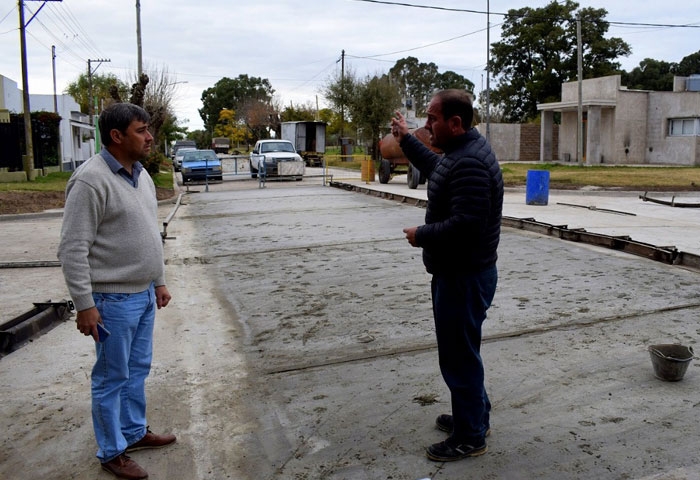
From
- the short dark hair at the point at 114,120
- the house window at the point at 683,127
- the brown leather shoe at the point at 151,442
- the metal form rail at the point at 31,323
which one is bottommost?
the brown leather shoe at the point at 151,442

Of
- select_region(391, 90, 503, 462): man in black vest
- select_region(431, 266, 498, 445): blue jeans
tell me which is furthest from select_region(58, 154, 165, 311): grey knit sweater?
select_region(431, 266, 498, 445): blue jeans

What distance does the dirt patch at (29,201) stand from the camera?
54.6ft

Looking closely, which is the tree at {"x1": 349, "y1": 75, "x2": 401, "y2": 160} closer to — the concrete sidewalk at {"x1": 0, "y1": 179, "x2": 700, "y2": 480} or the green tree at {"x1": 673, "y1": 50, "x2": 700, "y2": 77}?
the concrete sidewalk at {"x1": 0, "y1": 179, "x2": 700, "y2": 480}

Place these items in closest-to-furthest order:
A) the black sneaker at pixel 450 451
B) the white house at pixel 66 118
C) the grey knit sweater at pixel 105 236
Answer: the grey knit sweater at pixel 105 236, the black sneaker at pixel 450 451, the white house at pixel 66 118

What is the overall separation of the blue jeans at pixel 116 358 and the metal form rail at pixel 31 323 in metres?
2.44

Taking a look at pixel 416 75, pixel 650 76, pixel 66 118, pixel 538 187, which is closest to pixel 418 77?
pixel 416 75

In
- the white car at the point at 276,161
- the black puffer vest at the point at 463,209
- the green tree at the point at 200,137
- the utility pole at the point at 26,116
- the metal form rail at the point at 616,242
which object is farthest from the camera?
the green tree at the point at 200,137

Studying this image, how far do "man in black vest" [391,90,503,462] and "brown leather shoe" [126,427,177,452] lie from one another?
141 centimetres

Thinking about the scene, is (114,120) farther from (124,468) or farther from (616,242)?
(616,242)

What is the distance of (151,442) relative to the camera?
362 centimetres

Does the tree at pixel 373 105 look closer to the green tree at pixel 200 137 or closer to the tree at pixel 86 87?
the tree at pixel 86 87

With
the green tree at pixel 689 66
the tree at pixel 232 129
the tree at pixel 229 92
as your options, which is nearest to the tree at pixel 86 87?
the tree at pixel 232 129

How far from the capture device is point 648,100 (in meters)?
40.7

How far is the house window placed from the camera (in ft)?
127
